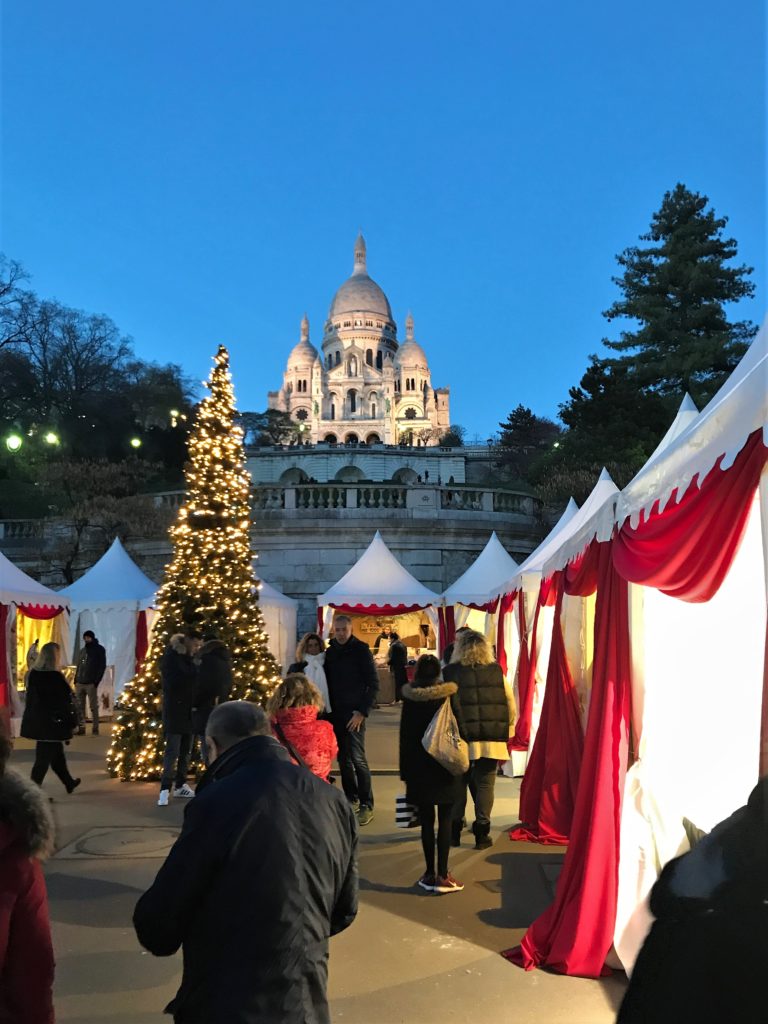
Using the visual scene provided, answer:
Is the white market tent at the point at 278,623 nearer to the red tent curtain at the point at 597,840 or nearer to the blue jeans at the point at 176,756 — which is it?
the blue jeans at the point at 176,756

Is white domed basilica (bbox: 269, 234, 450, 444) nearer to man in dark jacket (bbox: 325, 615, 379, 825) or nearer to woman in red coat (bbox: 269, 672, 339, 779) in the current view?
man in dark jacket (bbox: 325, 615, 379, 825)

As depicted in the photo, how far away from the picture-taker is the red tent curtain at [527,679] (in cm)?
891

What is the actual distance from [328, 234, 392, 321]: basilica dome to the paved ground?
403 feet

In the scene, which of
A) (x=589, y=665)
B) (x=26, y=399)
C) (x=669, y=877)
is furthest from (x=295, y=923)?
(x=26, y=399)

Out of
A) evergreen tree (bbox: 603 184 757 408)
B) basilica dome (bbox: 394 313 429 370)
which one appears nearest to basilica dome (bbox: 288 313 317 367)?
basilica dome (bbox: 394 313 429 370)

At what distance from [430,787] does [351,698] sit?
2.16 metres

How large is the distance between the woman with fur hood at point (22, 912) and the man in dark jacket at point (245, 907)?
255mm

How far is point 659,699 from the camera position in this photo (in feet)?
16.2

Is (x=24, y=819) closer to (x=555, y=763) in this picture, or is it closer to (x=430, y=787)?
(x=430, y=787)

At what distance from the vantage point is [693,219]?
29531 mm

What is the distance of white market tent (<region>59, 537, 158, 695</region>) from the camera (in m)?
17.8

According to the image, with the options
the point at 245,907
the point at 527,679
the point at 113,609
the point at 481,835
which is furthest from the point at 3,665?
the point at 245,907

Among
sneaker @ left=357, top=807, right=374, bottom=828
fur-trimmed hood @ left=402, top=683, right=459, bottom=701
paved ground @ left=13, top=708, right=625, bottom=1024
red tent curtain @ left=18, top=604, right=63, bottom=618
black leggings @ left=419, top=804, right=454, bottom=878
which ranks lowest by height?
sneaker @ left=357, top=807, right=374, bottom=828

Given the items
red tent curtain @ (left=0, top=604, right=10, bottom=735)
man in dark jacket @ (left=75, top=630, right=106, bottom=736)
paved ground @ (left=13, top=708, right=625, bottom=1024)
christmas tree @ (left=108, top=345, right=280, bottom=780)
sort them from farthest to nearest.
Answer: man in dark jacket @ (left=75, top=630, right=106, bottom=736)
red tent curtain @ (left=0, top=604, right=10, bottom=735)
christmas tree @ (left=108, top=345, right=280, bottom=780)
paved ground @ (left=13, top=708, right=625, bottom=1024)
